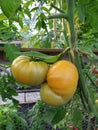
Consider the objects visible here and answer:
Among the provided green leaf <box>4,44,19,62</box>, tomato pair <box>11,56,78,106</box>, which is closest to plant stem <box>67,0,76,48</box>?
tomato pair <box>11,56,78,106</box>

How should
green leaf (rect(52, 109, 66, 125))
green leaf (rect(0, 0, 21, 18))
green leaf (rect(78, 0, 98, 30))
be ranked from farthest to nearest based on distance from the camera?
green leaf (rect(52, 109, 66, 125)) < green leaf (rect(78, 0, 98, 30)) < green leaf (rect(0, 0, 21, 18))

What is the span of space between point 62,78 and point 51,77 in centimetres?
2

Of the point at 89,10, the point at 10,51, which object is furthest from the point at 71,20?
the point at 10,51

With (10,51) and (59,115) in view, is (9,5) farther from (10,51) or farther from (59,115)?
(59,115)

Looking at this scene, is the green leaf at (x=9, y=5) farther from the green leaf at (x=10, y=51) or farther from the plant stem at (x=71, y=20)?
the green leaf at (x=10, y=51)

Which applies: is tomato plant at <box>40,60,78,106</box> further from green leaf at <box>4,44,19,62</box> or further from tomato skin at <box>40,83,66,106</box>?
green leaf at <box>4,44,19,62</box>

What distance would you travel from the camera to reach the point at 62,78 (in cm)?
47

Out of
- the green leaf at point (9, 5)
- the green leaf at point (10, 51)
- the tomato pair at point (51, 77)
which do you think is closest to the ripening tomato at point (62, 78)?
the tomato pair at point (51, 77)

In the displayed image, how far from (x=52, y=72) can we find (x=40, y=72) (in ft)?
0.08

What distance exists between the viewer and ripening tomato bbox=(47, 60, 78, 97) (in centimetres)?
47

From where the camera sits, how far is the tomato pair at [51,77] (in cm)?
47

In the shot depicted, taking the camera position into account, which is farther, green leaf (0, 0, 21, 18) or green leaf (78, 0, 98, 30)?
green leaf (78, 0, 98, 30)

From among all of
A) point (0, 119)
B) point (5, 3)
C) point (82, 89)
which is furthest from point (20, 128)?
point (5, 3)

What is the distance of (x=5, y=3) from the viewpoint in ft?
1.46
